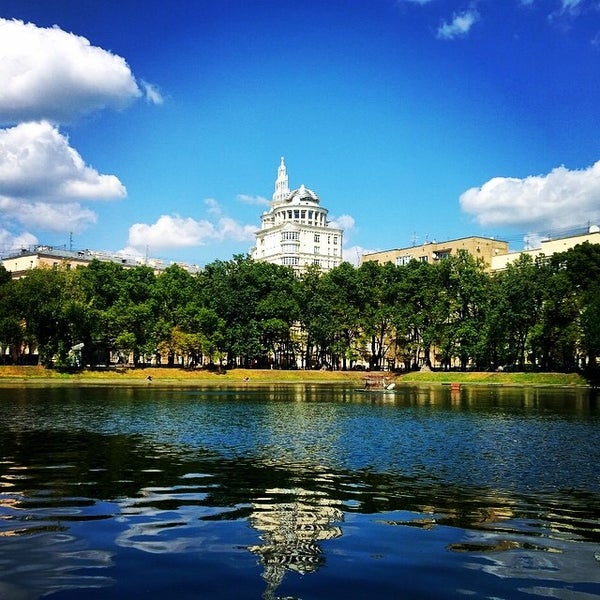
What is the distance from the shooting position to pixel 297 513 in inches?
719

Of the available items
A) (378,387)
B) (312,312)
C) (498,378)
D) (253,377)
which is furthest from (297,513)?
(312,312)

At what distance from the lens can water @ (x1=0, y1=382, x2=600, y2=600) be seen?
1246 cm

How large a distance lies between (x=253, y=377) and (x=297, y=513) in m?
111

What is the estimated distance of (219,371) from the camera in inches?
5128

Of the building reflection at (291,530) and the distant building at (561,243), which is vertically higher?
the distant building at (561,243)

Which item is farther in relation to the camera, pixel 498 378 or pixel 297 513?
pixel 498 378

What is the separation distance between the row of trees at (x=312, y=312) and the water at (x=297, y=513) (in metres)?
75.3

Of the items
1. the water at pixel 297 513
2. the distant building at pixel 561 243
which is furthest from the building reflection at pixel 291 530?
the distant building at pixel 561 243

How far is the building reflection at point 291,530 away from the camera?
13.2 metres

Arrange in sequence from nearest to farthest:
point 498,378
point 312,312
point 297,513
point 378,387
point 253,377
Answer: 1. point 297,513
2. point 378,387
3. point 498,378
4. point 253,377
5. point 312,312

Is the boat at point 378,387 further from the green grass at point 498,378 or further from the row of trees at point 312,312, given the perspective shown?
the row of trees at point 312,312

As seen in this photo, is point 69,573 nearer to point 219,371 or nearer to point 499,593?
point 499,593

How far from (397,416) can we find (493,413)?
872 cm

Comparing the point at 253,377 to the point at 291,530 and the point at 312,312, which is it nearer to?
the point at 312,312
